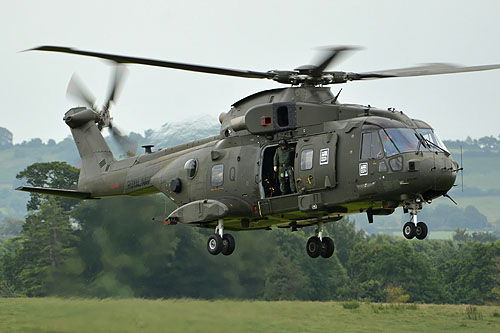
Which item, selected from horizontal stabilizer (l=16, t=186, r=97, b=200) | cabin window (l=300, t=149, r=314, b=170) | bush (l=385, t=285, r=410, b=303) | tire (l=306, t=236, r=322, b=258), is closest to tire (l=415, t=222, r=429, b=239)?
cabin window (l=300, t=149, r=314, b=170)

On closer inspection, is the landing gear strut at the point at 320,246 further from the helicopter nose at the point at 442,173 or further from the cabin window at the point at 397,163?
the helicopter nose at the point at 442,173

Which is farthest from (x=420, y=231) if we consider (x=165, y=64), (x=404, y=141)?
(x=165, y=64)

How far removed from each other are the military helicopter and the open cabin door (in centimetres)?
2

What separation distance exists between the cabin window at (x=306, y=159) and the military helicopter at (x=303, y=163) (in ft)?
0.08

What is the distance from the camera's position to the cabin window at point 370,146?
17.1 m

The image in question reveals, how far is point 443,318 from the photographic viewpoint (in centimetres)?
3816

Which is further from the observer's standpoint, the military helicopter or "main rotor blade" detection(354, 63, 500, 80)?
"main rotor blade" detection(354, 63, 500, 80)

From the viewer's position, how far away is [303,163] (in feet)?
59.1

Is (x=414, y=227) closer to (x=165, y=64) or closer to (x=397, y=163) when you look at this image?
(x=397, y=163)

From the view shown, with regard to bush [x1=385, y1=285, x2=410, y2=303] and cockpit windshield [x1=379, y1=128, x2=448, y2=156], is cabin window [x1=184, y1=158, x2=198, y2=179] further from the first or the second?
bush [x1=385, y1=285, x2=410, y2=303]

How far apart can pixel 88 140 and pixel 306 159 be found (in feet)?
30.9

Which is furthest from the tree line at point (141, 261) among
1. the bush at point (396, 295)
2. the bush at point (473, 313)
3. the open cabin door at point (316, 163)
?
the open cabin door at point (316, 163)

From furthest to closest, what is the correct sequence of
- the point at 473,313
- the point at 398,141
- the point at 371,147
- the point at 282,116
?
1. the point at 473,313
2. the point at 282,116
3. the point at 371,147
4. the point at 398,141

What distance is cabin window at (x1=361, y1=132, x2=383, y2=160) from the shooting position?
17.1m
